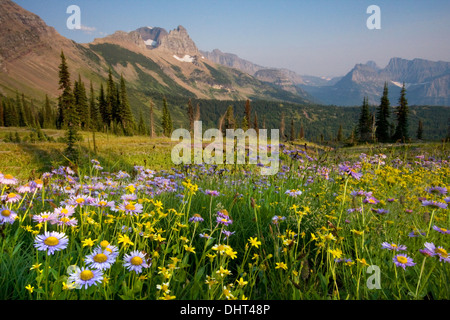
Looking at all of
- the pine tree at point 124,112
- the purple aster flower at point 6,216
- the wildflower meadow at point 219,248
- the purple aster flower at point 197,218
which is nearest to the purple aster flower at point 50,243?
the wildflower meadow at point 219,248

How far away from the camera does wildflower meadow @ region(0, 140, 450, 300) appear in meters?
1.75

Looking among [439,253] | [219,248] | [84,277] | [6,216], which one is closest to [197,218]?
[219,248]

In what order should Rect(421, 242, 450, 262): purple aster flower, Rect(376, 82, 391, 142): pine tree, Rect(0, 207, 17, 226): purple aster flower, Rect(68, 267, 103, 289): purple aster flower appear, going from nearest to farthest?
Rect(68, 267, 103, 289): purple aster flower < Rect(421, 242, 450, 262): purple aster flower < Rect(0, 207, 17, 226): purple aster flower < Rect(376, 82, 391, 142): pine tree

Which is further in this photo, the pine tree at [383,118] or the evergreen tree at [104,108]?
the evergreen tree at [104,108]

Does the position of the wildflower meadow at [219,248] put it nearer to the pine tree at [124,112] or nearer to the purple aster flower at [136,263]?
the purple aster flower at [136,263]

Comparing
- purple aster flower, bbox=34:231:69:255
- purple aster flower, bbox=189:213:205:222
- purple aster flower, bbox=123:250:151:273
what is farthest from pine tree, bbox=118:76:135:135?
purple aster flower, bbox=123:250:151:273

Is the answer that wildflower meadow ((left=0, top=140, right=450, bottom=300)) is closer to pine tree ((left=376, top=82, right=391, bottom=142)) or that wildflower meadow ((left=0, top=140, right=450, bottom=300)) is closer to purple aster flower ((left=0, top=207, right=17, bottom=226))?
purple aster flower ((left=0, top=207, right=17, bottom=226))

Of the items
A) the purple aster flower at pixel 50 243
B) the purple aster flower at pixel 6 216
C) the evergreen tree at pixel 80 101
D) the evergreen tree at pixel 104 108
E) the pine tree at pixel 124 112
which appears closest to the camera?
the purple aster flower at pixel 50 243

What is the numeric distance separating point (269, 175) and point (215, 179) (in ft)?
4.29

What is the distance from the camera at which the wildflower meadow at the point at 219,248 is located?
1.75 meters
